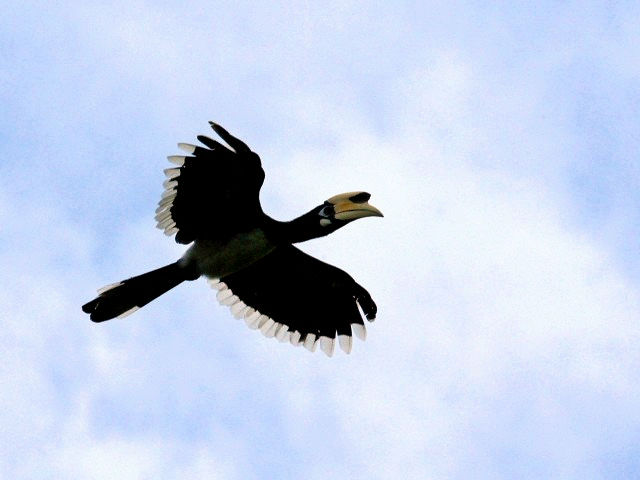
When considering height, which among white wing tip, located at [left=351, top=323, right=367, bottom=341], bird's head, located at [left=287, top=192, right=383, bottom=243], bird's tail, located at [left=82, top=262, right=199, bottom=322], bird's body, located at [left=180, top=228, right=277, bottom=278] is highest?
bird's head, located at [left=287, top=192, right=383, bottom=243]

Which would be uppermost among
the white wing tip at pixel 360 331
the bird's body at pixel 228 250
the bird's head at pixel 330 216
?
the bird's head at pixel 330 216

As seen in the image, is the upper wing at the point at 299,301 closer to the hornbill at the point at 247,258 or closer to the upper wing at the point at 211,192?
the hornbill at the point at 247,258

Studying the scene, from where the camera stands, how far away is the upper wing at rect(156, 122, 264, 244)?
1148cm

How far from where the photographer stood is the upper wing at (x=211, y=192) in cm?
1148

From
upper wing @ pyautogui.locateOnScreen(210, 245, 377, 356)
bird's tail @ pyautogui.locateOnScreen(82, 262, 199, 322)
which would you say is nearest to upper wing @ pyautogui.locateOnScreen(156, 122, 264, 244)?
bird's tail @ pyautogui.locateOnScreen(82, 262, 199, 322)

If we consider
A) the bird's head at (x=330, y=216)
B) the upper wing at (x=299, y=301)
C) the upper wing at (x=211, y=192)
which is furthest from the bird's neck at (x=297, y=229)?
the upper wing at (x=299, y=301)

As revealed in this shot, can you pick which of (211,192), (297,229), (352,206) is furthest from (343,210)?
(211,192)

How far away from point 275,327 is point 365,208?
6.73 feet

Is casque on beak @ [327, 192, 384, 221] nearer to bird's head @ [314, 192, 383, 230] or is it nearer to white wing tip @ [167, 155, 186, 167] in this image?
bird's head @ [314, 192, 383, 230]

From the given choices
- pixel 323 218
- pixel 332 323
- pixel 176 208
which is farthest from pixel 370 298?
pixel 176 208

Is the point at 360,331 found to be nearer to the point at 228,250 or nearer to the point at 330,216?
the point at 330,216

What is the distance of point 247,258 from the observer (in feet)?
40.5

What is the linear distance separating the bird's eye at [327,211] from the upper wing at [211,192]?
0.64m

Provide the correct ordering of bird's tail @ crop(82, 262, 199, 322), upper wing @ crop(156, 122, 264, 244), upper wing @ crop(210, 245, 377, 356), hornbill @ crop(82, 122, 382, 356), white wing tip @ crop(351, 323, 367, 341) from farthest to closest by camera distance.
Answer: white wing tip @ crop(351, 323, 367, 341)
upper wing @ crop(210, 245, 377, 356)
bird's tail @ crop(82, 262, 199, 322)
hornbill @ crop(82, 122, 382, 356)
upper wing @ crop(156, 122, 264, 244)
